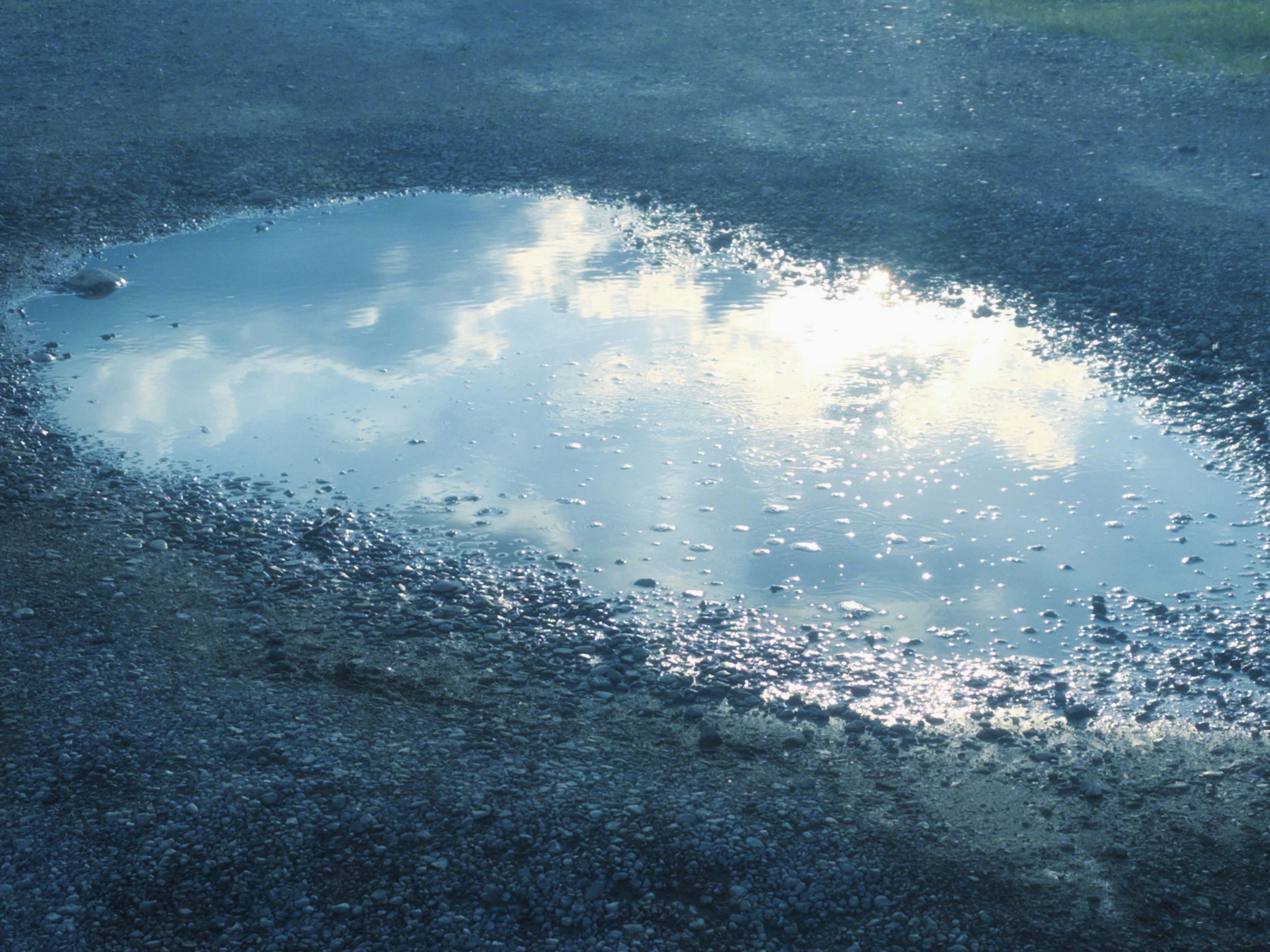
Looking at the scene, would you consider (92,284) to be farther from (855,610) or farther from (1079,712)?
(1079,712)

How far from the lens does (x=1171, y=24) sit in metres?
17.6

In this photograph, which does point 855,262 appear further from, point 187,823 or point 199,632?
point 187,823

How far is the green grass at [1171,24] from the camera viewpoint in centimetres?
1620

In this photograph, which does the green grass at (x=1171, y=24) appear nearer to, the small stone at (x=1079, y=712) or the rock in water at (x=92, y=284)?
the small stone at (x=1079, y=712)

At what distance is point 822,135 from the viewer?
14.2 metres

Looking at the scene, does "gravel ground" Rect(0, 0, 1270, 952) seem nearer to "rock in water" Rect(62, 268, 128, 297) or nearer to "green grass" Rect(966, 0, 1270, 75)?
"rock in water" Rect(62, 268, 128, 297)

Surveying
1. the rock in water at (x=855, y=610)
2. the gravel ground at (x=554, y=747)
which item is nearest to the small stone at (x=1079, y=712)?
the gravel ground at (x=554, y=747)

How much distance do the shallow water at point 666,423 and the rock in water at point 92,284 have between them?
0.20 metres

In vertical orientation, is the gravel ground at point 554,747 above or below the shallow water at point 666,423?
below

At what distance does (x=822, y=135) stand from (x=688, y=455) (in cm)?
753

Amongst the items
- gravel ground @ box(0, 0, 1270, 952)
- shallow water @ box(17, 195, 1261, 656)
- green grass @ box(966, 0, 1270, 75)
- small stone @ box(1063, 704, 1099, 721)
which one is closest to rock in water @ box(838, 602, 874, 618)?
shallow water @ box(17, 195, 1261, 656)

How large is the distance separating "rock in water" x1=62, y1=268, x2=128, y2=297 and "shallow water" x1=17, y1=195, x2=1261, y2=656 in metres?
0.20

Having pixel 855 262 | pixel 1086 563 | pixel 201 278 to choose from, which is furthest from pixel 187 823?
pixel 855 262

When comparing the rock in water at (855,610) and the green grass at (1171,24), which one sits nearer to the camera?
the rock in water at (855,610)
